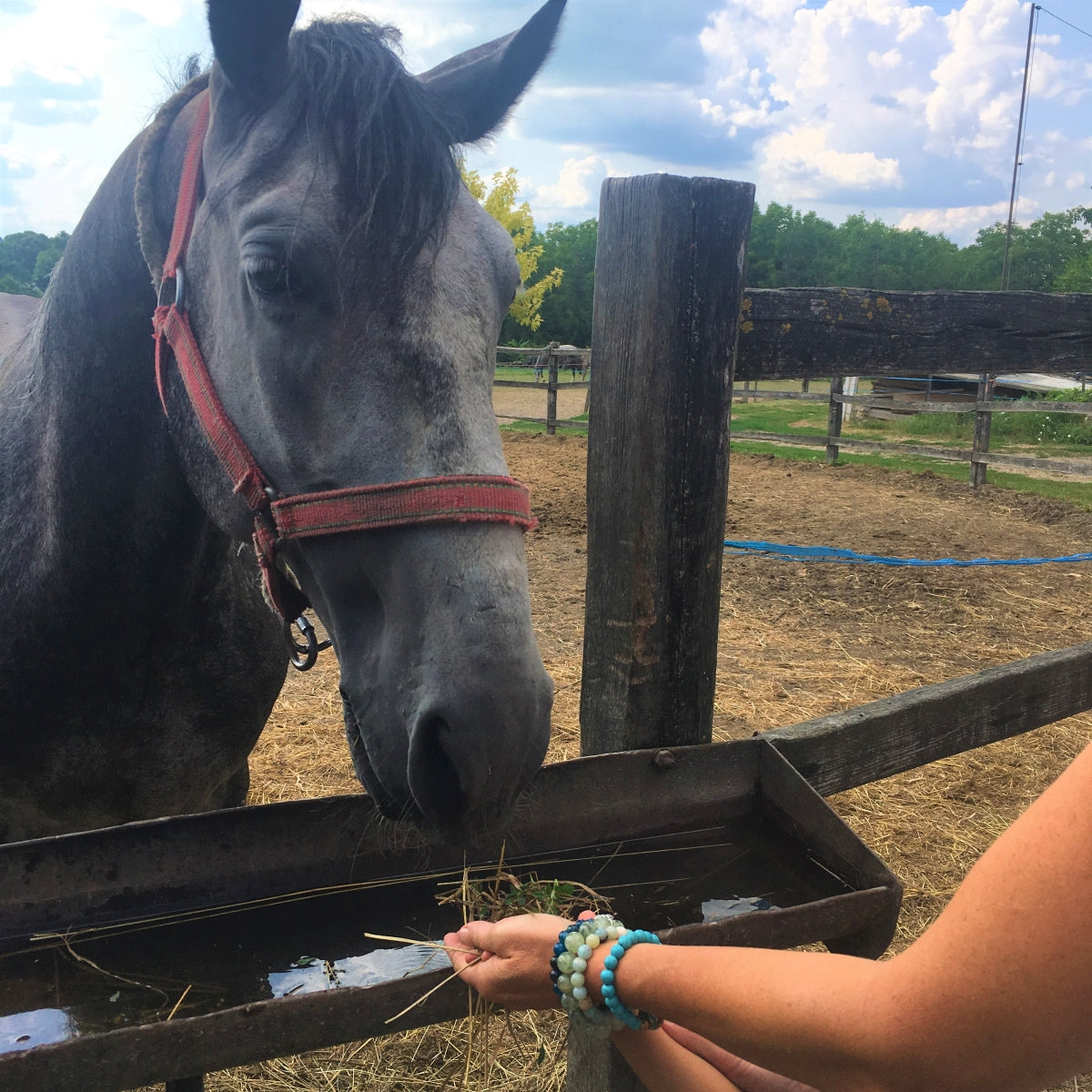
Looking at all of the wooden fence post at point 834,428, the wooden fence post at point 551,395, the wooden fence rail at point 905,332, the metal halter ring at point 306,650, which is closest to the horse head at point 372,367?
the metal halter ring at point 306,650

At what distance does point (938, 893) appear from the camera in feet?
10.2

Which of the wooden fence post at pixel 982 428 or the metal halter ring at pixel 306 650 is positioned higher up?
the wooden fence post at pixel 982 428

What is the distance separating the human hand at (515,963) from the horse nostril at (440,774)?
17cm

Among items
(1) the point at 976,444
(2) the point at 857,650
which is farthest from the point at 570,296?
(2) the point at 857,650

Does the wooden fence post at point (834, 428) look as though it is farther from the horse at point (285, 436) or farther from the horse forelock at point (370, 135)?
the horse forelock at point (370, 135)

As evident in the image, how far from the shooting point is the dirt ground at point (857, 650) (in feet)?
10.7

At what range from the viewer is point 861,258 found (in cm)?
5688

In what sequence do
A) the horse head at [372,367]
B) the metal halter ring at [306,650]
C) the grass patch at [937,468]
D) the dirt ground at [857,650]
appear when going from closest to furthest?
the horse head at [372,367] → the metal halter ring at [306,650] → the dirt ground at [857,650] → the grass patch at [937,468]

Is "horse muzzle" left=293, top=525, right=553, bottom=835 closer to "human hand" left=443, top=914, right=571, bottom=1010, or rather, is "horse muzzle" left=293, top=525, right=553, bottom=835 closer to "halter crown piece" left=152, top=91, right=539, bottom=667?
"halter crown piece" left=152, top=91, right=539, bottom=667

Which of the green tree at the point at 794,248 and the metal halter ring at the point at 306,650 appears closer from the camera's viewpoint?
the metal halter ring at the point at 306,650

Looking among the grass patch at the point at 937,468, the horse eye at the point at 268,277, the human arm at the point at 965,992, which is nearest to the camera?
the human arm at the point at 965,992

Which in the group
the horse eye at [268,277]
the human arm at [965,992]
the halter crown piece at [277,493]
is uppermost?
the horse eye at [268,277]

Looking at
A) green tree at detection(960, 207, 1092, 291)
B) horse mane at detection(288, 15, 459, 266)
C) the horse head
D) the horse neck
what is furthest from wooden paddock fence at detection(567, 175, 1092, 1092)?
green tree at detection(960, 207, 1092, 291)

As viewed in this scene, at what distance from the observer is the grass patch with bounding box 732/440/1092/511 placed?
11.0 m
